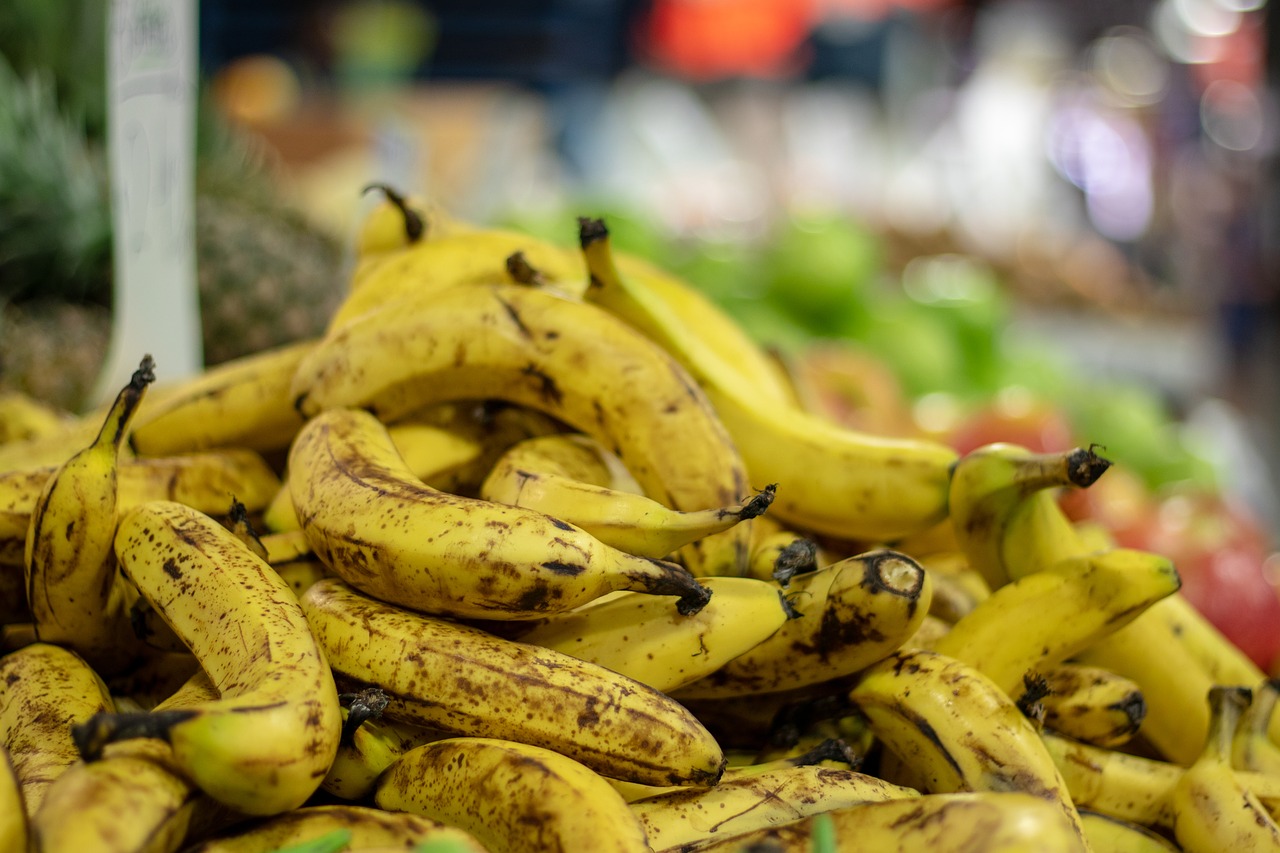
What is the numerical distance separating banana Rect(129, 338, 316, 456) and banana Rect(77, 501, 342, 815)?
0.23 meters

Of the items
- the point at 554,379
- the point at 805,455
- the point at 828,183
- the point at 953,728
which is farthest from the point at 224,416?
the point at 828,183

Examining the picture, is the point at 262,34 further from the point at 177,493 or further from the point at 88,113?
the point at 177,493

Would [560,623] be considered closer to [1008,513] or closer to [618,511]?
[618,511]

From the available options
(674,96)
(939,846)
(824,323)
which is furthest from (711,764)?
(674,96)

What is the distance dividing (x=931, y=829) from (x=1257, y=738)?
47cm

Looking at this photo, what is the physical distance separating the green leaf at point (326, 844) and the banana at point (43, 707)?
180mm

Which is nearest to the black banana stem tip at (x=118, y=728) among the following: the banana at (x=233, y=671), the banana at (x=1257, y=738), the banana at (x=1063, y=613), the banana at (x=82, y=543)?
the banana at (x=233, y=671)

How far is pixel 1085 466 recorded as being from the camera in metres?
0.81

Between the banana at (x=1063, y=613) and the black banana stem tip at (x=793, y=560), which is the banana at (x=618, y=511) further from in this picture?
the banana at (x=1063, y=613)

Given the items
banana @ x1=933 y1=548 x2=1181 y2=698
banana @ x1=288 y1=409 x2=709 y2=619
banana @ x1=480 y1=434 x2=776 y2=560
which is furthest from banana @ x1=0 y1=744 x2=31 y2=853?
banana @ x1=933 y1=548 x2=1181 y2=698

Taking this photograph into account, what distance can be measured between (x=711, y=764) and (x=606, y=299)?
48 cm

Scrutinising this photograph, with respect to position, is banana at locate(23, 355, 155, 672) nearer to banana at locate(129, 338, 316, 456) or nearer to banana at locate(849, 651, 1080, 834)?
banana at locate(129, 338, 316, 456)

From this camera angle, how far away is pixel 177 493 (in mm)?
931

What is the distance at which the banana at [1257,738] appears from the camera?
904mm
